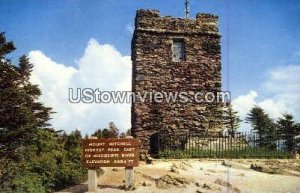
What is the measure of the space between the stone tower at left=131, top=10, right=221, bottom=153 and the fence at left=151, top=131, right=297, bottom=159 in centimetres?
71

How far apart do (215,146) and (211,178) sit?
226 inches

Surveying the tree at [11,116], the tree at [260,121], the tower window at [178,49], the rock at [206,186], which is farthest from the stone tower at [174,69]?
the tree at [260,121]

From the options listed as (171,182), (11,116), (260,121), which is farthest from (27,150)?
(260,121)

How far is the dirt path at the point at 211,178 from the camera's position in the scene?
990 centimetres

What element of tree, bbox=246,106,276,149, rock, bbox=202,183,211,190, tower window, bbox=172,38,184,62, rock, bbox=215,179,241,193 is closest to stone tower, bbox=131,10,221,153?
tower window, bbox=172,38,184,62

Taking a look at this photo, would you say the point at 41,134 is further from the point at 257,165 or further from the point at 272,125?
the point at 272,125

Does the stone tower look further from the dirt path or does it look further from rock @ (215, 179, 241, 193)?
rock @ (215, 179, 241, 193)

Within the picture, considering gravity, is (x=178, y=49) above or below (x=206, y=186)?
above

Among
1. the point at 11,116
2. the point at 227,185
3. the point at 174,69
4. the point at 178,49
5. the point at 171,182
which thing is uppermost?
the point at 178,49

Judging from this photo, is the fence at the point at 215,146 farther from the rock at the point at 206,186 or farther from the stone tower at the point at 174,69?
the rock at the point at 206,186

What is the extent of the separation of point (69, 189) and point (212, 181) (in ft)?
13.9

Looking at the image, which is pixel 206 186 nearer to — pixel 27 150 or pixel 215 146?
pixel 215 146

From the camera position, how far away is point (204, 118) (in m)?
18.5

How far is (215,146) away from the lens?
1692 centimetres
